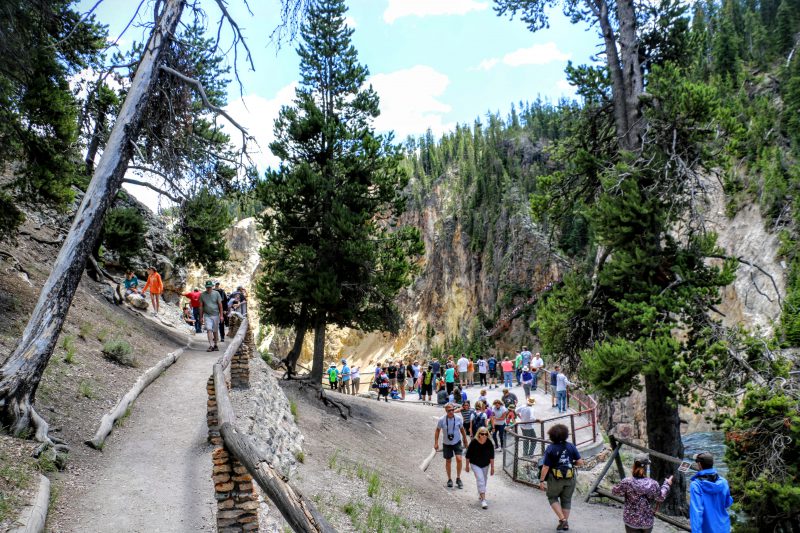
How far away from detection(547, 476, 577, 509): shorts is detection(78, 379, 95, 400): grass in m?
7.68

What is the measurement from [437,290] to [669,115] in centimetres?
6708

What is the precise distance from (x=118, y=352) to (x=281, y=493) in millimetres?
8847

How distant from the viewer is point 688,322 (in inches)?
380

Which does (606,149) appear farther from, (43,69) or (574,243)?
(574,243)

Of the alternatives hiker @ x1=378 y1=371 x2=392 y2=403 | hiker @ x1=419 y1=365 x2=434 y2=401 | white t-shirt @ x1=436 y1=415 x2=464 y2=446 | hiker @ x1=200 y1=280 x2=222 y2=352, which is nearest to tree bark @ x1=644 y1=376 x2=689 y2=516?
Result: white t-shirt @ x1=436 y1=415 x2=464 y2=446

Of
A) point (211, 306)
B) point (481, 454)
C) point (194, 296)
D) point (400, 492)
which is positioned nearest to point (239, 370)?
point (211, 306)

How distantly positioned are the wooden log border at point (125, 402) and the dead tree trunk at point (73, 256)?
0.83m

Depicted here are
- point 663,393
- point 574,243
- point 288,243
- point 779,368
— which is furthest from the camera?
point 574,243

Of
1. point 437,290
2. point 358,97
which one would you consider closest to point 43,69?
point 358,97

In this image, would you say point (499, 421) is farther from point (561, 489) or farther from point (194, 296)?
point (194, 296)

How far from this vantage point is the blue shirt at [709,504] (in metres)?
6.03

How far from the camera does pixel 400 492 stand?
33.7 feet

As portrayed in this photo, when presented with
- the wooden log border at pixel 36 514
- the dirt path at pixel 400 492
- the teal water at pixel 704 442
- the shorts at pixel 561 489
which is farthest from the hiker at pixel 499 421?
the wooden log border at pixel 36 514

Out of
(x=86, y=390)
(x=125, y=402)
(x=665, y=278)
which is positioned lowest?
(x=125, y=402)
